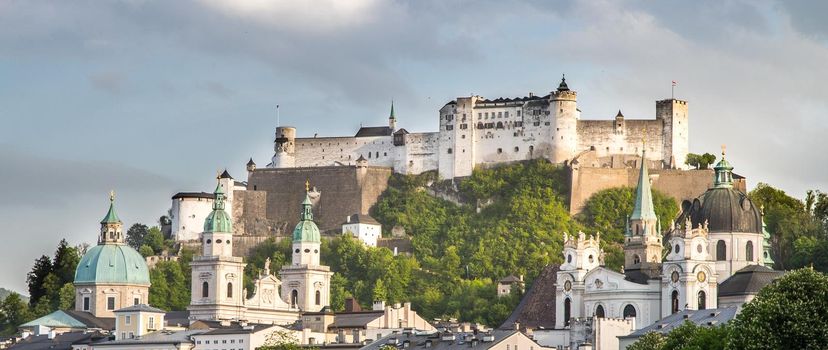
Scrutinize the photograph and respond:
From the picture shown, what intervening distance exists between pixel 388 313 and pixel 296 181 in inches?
1677

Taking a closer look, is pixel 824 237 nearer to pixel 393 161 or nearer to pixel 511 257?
pixel 511 257

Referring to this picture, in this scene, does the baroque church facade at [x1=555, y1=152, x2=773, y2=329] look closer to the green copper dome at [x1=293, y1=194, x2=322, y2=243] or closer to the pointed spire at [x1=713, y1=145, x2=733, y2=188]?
the pointed spire at [x1=713, y1=145, x2=733, y2=188]

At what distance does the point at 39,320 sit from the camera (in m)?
131

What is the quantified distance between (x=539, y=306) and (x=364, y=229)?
34.7 m

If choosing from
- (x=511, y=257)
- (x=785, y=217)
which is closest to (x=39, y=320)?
(x=511, y=257)

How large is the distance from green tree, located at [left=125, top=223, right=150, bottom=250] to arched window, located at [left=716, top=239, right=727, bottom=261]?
50578mm

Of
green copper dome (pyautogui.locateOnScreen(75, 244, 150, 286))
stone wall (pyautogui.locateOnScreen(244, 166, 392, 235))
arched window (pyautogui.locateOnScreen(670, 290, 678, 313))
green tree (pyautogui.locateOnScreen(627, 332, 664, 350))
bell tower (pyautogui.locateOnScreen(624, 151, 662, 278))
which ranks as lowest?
green tree (pyautogui.locateOnScreen(627, 332, 664, 350))

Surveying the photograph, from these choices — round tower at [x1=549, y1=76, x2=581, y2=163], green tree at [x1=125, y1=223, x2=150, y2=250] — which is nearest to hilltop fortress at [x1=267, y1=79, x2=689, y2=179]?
round tower at [x1=549, y1=76, x2=581, y2=163]

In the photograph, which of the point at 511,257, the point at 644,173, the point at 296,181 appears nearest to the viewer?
the point at 644,173

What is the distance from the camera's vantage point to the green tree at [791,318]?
71250 mm

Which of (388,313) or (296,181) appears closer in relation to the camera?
(388,313)

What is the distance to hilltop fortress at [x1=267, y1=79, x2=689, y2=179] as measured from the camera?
518ft

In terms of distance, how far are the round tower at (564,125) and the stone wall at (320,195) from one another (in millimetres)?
11963

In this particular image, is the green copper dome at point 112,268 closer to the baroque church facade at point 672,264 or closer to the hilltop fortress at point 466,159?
the hilltop fortress at point 466,159
